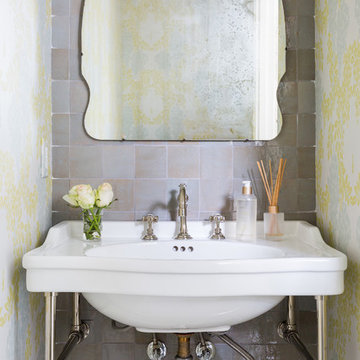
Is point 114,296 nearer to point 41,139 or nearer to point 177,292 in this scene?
point 177,292

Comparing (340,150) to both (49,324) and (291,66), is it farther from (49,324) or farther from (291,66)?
(49,324)

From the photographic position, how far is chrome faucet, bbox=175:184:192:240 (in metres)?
1.55

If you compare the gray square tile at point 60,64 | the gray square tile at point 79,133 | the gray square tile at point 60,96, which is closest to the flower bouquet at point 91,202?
the gray square tile at point 79,133

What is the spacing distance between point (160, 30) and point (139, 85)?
212 millimetres

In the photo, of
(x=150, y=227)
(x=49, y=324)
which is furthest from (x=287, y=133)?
(x=49, y=324)

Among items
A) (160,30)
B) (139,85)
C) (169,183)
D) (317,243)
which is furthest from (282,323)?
(160,30)

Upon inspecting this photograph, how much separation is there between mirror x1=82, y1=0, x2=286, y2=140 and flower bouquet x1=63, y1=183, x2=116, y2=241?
27cm

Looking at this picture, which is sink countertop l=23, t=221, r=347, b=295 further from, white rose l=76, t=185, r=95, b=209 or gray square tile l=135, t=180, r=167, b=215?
gray square tile l=135, t=180, r=167, b=215

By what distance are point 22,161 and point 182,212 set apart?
20.8 inches

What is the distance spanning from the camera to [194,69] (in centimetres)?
170

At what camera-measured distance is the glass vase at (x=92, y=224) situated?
152 centimetres

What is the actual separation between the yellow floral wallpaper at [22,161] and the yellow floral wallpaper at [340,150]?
941 mm

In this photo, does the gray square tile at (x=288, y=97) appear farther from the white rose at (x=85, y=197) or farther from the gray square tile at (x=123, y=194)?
the white rose at (x=85, y=197)

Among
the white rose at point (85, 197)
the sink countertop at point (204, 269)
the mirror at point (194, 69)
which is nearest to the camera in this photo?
the sink countertop at point (204, 269)
